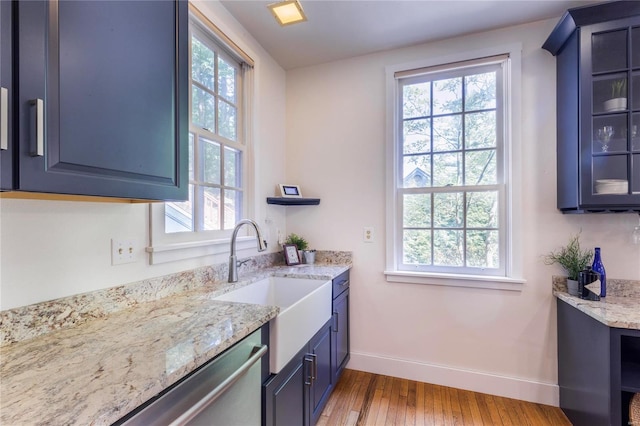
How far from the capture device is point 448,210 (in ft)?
7.48

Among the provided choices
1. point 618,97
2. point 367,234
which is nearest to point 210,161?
point 367,234

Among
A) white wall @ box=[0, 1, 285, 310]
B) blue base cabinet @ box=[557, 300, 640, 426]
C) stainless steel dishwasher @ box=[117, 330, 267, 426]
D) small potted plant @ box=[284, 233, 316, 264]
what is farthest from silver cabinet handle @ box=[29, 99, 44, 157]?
blue base cabinet @ box=[557, 300, 640, 426]

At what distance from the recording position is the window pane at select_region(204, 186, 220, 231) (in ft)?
5.87

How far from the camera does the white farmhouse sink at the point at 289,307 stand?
1207 mm

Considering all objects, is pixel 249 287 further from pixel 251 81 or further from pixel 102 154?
pixel 251 81

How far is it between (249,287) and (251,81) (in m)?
1.55

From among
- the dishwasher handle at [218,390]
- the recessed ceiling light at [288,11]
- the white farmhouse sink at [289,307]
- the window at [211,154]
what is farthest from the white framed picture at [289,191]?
the dishwasher handle at [218,390]

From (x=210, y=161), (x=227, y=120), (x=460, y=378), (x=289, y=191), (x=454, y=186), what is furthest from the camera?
(x=289, y=191)

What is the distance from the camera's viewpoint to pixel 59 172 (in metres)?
0.76

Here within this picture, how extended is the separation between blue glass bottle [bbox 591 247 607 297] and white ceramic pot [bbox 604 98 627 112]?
2.79ft

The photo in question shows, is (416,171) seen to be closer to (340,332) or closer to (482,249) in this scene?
(482,249)

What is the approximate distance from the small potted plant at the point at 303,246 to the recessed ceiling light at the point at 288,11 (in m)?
1.61

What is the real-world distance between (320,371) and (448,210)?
60.2 inches

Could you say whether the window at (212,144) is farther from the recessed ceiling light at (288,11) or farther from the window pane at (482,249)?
the window pane at (482,249)
